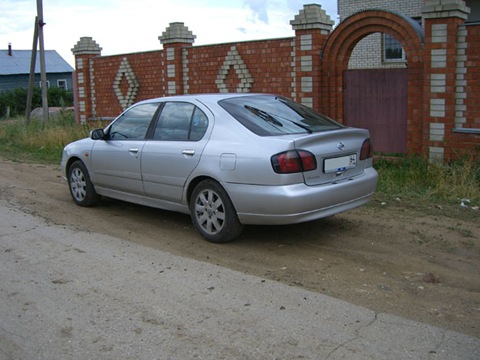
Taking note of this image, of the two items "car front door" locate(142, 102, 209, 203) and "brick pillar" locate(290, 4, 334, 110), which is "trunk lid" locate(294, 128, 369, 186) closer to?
"car front door" locate(142, 102, 209, 203)

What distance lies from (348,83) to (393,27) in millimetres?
1537

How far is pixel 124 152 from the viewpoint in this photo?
778 centimetres

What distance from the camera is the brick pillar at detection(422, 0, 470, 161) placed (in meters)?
10.9

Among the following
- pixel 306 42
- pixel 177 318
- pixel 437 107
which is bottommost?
pixel 177 318

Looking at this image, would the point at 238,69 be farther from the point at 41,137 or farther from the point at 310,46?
the point at 41,137

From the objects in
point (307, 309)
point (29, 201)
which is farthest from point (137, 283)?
point (29, 201)

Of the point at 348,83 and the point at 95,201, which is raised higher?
the point at 348,83

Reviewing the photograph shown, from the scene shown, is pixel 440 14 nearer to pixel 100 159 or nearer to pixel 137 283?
pixel 100 159

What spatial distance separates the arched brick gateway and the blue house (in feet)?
138

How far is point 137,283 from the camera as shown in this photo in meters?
5.56

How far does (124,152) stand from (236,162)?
2020 mm

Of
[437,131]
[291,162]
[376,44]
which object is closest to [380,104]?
[437,131]

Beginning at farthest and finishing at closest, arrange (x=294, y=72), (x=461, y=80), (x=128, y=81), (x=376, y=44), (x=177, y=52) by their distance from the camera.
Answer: (x=376, y=44) < (x=128, y=81) < (x=177, y=52) < (x=294, y=72) < (x=461, y=80)

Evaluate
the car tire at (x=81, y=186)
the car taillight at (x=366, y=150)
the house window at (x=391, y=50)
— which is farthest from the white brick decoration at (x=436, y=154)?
the house window at (x=391, y=50)
